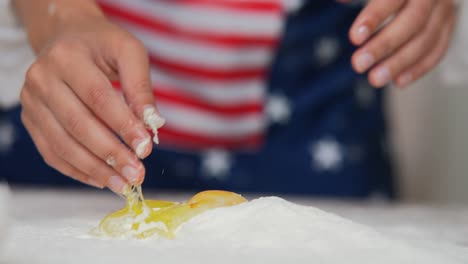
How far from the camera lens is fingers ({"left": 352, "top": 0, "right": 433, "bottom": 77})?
28.2 inches

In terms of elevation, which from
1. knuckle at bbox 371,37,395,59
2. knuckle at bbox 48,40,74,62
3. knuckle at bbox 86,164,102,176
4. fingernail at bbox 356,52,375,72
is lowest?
knuckle at bbox 86,164,102,176

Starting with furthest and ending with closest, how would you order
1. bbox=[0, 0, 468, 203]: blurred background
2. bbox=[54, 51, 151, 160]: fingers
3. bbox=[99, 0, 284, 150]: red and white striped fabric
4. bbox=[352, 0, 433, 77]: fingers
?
bbox=[0, 0, 468, 203]: blurred background → bbox=[99, 0, 284, 150]: red and white striped fabric → bbox=[352, 0, 433, 77]: fingers → bbox=[54, 51, 151, 160]: fingers

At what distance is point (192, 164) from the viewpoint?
1.12m

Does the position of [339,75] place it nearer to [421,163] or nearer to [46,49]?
[421,163]

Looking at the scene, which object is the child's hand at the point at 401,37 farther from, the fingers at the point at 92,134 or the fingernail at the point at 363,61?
the fingers at the point at 92,134

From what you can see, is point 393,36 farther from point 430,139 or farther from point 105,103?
point 430,139

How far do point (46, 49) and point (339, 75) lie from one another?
0.58 meters

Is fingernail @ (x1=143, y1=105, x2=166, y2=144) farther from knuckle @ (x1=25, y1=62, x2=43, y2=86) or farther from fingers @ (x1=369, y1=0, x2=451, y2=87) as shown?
fingers @ (x1=369, y1=0, x2=451, y2=87)

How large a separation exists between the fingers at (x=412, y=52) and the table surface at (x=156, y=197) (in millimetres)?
188

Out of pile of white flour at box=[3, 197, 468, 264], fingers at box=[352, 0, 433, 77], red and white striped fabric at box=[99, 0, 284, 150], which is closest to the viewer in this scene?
pile of white flour at box=[3, 197, 468, 264]

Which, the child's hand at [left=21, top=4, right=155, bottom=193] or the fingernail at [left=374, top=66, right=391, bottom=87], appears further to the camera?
→ the fingernail at [left=374, top=66, right=391, bottom=87]

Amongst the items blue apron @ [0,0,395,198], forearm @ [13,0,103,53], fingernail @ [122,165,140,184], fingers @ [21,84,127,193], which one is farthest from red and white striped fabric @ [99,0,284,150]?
fingernail @ [122,165,140,184]

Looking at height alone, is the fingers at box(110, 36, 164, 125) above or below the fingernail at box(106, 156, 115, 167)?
above

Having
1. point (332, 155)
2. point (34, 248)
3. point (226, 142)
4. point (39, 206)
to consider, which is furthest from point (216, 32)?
point (34, 248)
